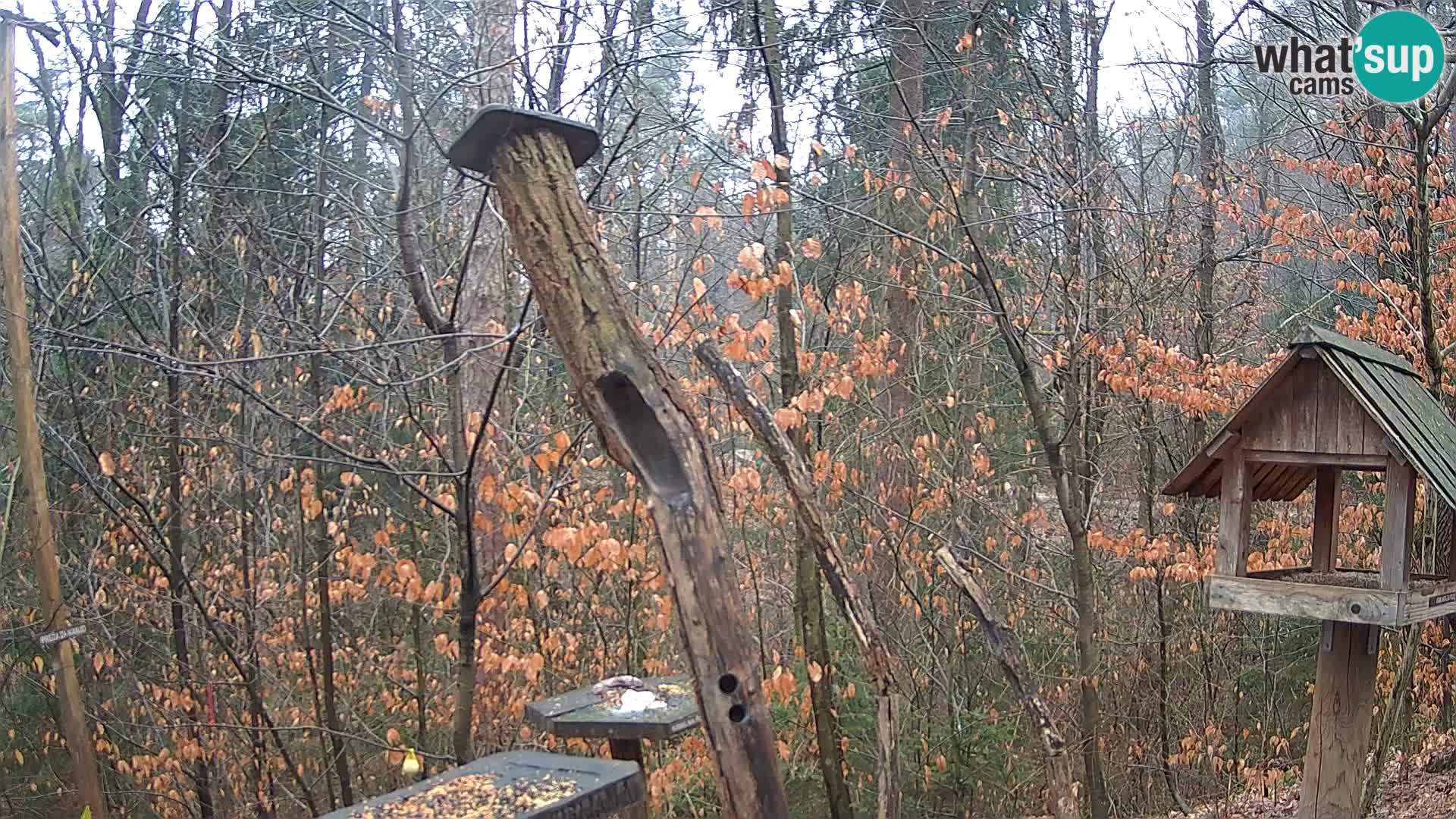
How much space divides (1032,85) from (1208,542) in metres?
3.64

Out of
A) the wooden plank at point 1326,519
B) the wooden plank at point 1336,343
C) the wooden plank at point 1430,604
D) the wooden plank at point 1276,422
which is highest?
the wooden plank at point 1336,343

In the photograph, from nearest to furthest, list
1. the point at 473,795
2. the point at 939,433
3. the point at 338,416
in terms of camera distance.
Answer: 1. the point at 473,795
2. the point at 338,416
3. the point at 939,433

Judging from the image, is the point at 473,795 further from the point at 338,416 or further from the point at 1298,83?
the point at 1298,83

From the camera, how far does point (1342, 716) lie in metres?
4.25

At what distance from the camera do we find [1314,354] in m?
3.86

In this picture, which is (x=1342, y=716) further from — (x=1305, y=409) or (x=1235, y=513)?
(x=1305, y=409)

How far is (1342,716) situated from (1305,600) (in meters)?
0.72

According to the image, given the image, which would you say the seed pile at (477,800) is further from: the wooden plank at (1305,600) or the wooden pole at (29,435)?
the wooden pole at (29,435)

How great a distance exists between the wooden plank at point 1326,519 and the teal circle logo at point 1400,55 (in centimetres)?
212

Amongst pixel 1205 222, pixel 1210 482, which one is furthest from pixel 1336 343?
pixel 1205 222

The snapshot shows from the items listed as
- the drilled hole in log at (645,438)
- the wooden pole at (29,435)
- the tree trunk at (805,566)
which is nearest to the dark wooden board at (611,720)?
the drilled hole in log at (645,438)

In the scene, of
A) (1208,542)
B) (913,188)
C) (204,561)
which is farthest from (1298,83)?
(204,561)

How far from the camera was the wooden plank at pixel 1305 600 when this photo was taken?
373 centimetres

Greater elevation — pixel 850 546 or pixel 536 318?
pixel 536 318
